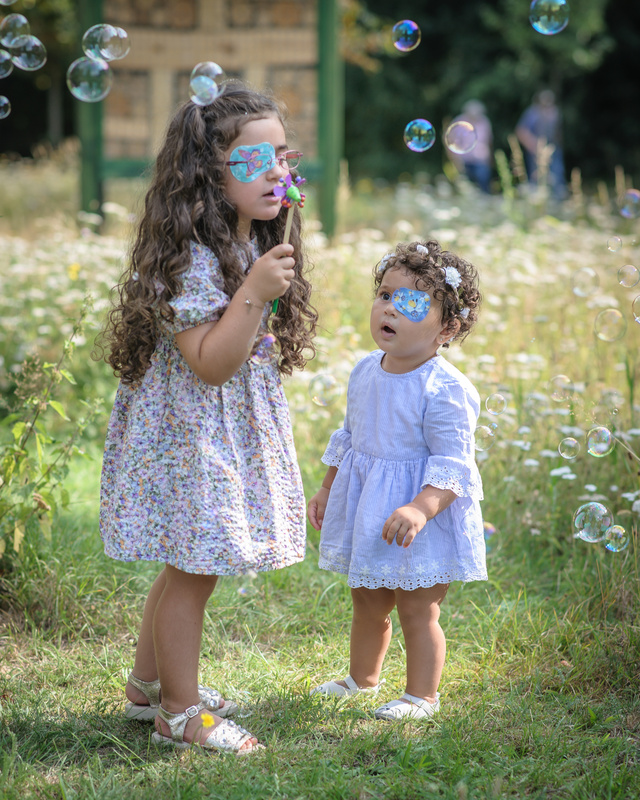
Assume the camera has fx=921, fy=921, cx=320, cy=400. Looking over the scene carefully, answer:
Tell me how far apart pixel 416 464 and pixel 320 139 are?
5.63 metres

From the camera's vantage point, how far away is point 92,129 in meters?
6.97

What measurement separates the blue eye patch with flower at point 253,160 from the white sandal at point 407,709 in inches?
52.8

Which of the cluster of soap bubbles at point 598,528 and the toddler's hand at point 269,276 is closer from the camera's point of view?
the toddler's hand at point 269,276

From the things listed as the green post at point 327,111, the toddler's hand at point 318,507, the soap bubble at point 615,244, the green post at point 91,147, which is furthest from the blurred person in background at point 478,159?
the toddler's hand at point 318,507

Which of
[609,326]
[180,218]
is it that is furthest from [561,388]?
[180,218]

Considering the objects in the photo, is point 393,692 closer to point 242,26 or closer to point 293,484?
point 293,484

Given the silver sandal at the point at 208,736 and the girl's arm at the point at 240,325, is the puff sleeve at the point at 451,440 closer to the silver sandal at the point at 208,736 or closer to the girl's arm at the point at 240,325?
the girl's arm at the point at 240,325

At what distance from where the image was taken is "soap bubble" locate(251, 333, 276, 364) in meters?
2.23

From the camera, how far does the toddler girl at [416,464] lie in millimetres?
2232

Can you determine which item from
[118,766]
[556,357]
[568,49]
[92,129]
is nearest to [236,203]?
[118,766]

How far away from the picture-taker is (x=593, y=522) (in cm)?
263

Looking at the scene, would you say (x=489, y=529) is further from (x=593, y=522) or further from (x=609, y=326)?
(x=609, y=326)

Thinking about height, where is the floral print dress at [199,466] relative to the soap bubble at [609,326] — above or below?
below

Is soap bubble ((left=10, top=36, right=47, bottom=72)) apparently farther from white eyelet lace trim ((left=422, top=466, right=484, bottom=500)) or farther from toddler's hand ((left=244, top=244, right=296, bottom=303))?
white eyelet lace trim ((left=422, top=466, right=484, bottom=500))
